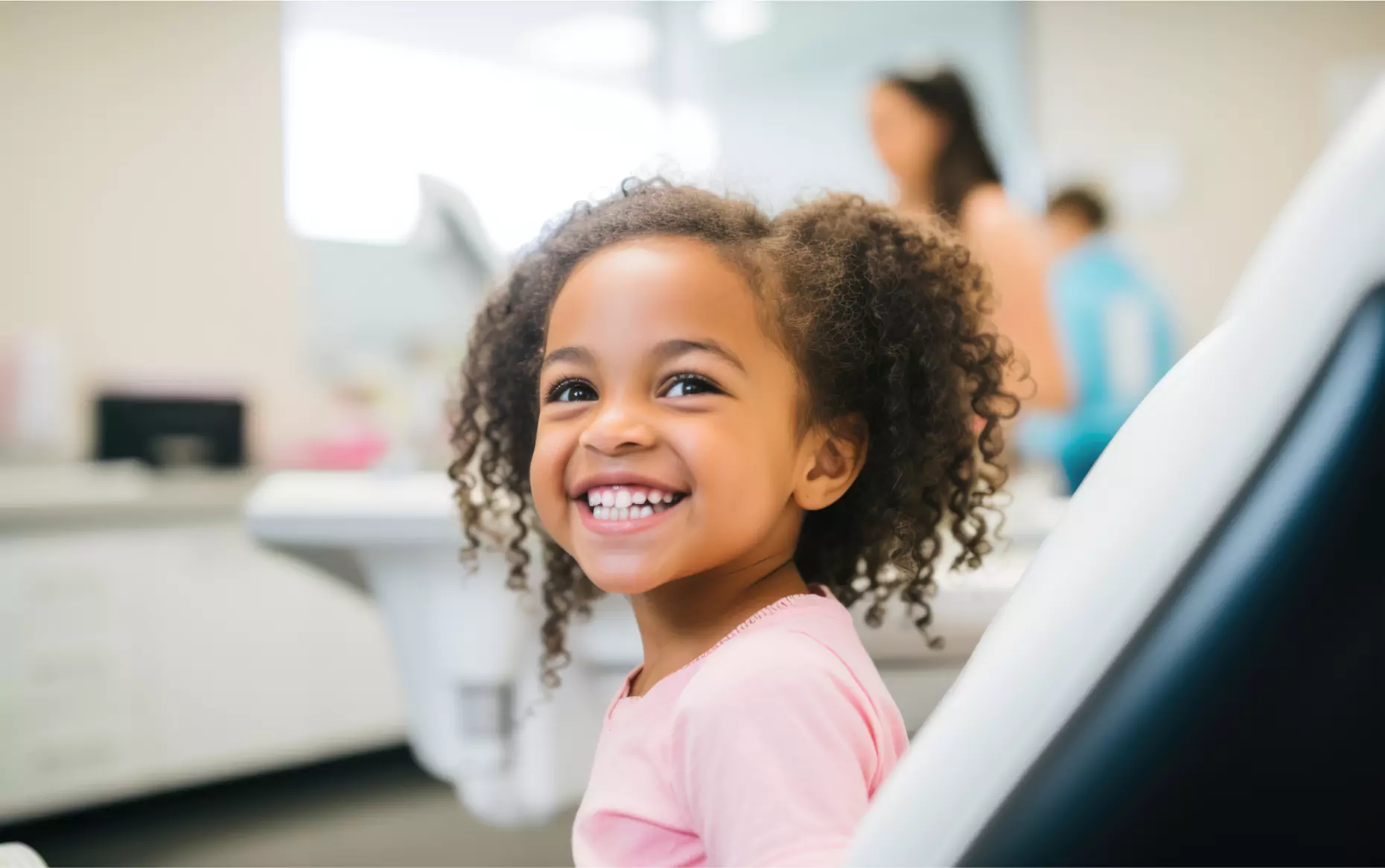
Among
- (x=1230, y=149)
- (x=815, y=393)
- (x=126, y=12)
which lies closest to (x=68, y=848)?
(x=126, y=12)

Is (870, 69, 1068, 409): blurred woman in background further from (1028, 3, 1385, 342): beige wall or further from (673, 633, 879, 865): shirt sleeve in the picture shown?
(1028, 3, 1385, 342): beige wall

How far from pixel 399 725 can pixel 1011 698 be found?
2.27 meters

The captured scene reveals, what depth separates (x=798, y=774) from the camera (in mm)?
506

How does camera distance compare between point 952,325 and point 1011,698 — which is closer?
point 1011,698

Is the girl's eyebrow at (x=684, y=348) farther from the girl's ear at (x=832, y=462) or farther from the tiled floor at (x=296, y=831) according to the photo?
the tiled floor at (x=296, y=831)

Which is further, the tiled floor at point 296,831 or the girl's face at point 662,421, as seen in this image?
the tiled floor at point 296,831

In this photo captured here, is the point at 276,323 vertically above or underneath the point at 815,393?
underneath

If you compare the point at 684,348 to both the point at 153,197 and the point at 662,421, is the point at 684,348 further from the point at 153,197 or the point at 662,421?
the point at 153,197

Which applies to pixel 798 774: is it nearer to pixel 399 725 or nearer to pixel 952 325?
pixel 952 325

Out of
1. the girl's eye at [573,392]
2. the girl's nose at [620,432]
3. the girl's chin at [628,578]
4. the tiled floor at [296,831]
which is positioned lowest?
the tiled floor at [296,831]

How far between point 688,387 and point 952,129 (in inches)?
47.2

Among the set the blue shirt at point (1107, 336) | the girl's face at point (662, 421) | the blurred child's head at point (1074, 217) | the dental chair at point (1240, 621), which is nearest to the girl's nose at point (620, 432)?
the girl's face at point (662, 421)

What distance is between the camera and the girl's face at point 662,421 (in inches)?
23.9

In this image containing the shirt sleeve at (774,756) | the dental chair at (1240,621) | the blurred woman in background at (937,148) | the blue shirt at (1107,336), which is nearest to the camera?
the dental chair at (1240,621)
